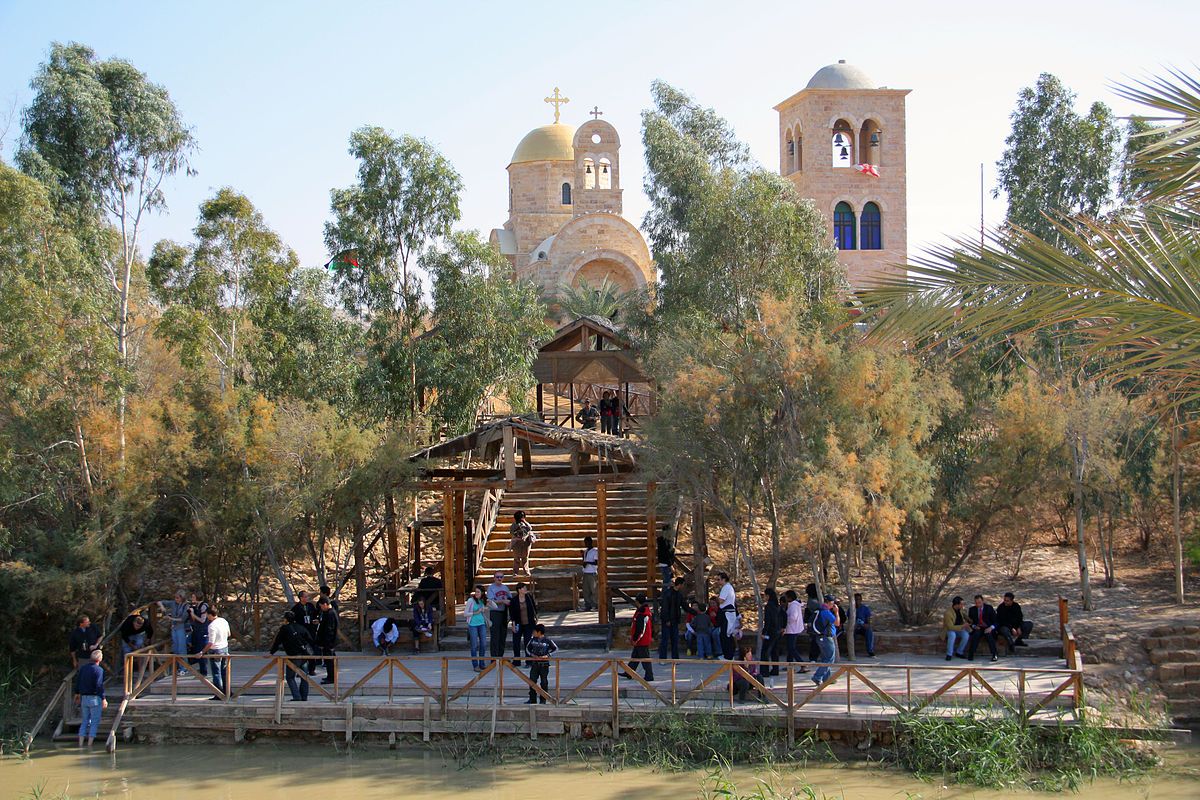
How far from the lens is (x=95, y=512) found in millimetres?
17797

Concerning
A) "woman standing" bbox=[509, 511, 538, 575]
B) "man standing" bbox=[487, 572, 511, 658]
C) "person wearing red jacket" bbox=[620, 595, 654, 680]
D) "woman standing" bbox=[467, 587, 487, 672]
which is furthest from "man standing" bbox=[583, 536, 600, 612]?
"person wearing red jacket" bbox=[620, 595, 654, 680]

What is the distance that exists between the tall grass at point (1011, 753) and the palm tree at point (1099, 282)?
827 cm

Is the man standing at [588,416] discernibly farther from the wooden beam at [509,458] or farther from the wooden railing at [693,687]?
the wooden railing at [693,687]

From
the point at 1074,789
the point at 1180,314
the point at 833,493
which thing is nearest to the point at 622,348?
the point at 833,493

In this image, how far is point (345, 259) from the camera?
23.9 meters

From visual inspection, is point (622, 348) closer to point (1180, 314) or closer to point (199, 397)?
point (199, 397)

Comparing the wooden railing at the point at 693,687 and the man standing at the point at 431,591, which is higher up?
the man standing at the point at 431,591

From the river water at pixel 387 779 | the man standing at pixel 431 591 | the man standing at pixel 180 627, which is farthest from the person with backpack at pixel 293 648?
the man standing at pixel 431 591

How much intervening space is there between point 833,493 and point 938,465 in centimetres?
429

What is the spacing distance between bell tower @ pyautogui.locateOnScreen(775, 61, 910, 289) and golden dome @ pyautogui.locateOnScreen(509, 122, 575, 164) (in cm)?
1411

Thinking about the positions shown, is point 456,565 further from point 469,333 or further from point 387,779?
point 387,779

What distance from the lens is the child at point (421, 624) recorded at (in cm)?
1731

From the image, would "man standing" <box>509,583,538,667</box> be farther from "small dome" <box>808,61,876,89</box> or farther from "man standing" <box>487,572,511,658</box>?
"small dome" <box>808,61,876,89</box>

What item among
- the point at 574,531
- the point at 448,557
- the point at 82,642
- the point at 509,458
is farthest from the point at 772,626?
the point at 82,642
